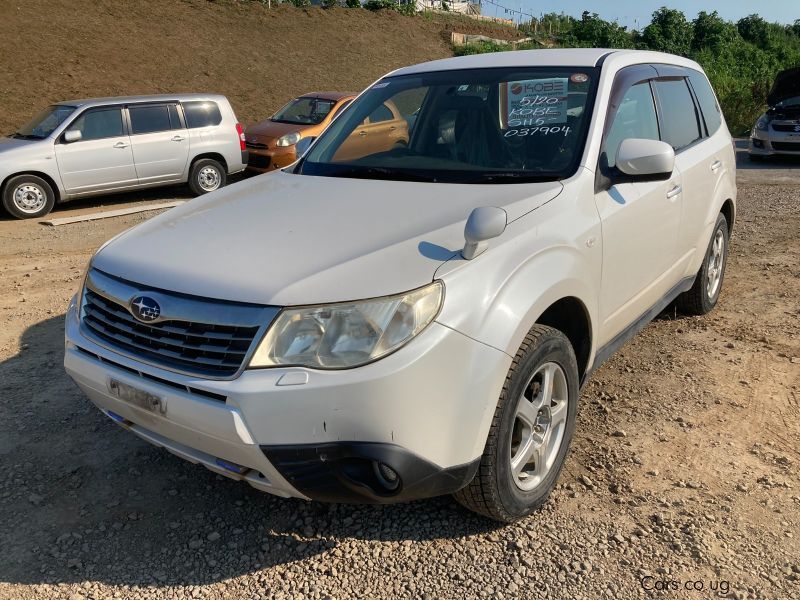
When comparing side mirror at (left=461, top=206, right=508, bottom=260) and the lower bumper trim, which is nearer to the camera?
the lower bumper trim

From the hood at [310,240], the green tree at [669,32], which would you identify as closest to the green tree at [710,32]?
the green tree at [669,32]

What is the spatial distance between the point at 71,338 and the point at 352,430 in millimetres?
1350

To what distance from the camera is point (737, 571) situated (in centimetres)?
254

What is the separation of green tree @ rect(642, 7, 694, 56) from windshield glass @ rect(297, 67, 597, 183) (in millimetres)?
43352

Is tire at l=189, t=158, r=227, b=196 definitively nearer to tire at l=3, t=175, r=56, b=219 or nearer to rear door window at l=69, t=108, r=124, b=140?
rear door window at l=69, t=108, r=124, b=140

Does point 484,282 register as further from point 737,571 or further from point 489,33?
point 489,33

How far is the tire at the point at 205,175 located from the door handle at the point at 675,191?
8.84 m

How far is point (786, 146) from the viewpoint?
13.4 m

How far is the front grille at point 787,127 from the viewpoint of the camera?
43.5 ft

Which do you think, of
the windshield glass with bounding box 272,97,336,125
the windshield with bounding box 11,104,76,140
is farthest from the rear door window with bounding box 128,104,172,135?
the windshield glass with bounding box 272,97,336,125

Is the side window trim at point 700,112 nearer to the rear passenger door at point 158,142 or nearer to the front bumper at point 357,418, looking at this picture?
the front bumper at point 357,418

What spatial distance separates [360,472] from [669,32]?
4790cm

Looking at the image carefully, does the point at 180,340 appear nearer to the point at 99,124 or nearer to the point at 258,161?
the point at 99,124

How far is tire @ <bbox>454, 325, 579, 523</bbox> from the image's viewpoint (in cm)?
248
